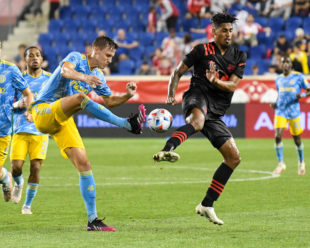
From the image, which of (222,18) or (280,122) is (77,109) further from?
(280,122)

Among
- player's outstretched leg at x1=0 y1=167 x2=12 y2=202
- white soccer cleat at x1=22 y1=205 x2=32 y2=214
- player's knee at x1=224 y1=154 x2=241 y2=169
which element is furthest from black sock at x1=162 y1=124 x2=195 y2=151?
player's outstretched leg at x1=0 y1=167 x2=12 y2=202

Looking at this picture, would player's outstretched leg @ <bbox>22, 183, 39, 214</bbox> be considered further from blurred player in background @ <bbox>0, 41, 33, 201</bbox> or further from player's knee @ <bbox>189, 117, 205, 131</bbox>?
player's knee @ <bbox>189, 117, 205, 131</bbox>

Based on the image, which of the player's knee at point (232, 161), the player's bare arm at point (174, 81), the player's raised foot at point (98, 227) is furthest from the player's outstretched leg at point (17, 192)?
the player's knee at point (232, 161)

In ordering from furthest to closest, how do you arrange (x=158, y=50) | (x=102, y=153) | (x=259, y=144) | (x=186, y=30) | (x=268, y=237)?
(x=186, y=30)
(x=158, y=50)
(x=259, y=144)
(x=102, y=153)
(x=268, y=237)

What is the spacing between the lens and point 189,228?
25.5 ft

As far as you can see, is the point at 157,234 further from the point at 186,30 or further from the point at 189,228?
the point at 186,30

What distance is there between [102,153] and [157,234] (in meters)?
11.4

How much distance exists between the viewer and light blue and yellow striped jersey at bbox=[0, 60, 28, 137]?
27.8ft

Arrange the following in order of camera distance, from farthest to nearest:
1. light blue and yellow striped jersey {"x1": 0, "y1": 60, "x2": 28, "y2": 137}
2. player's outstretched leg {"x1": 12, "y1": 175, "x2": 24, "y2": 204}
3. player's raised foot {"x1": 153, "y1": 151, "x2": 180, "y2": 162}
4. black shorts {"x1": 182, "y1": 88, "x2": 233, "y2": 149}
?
player's outstretched leg {"x1": 12, "y1": 175, "x2": 24, "y2": 204} < light blue and yellow striped jersey {"x1": 0, "y1": 60, "x2": 28, "y2": 137} < black shorts {"x1": 182, "y1": 88, "x2": 233, "y2": 149} < player's raised foot {"x1": 153, "y1": 151, "x2": 180, "y2": 162}

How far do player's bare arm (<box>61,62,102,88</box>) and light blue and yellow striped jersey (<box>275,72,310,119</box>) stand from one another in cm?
811

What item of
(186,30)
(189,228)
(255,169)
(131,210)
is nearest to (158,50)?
(186,30)

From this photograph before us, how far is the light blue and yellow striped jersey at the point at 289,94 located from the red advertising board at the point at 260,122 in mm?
7170

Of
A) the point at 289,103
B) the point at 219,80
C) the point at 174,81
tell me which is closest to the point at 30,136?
the point at 174,81

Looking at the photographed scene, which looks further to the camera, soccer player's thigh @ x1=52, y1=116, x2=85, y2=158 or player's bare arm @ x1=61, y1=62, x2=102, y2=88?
soccer player's thigh @ x1=52, y1=116, x2=85, y2=158
